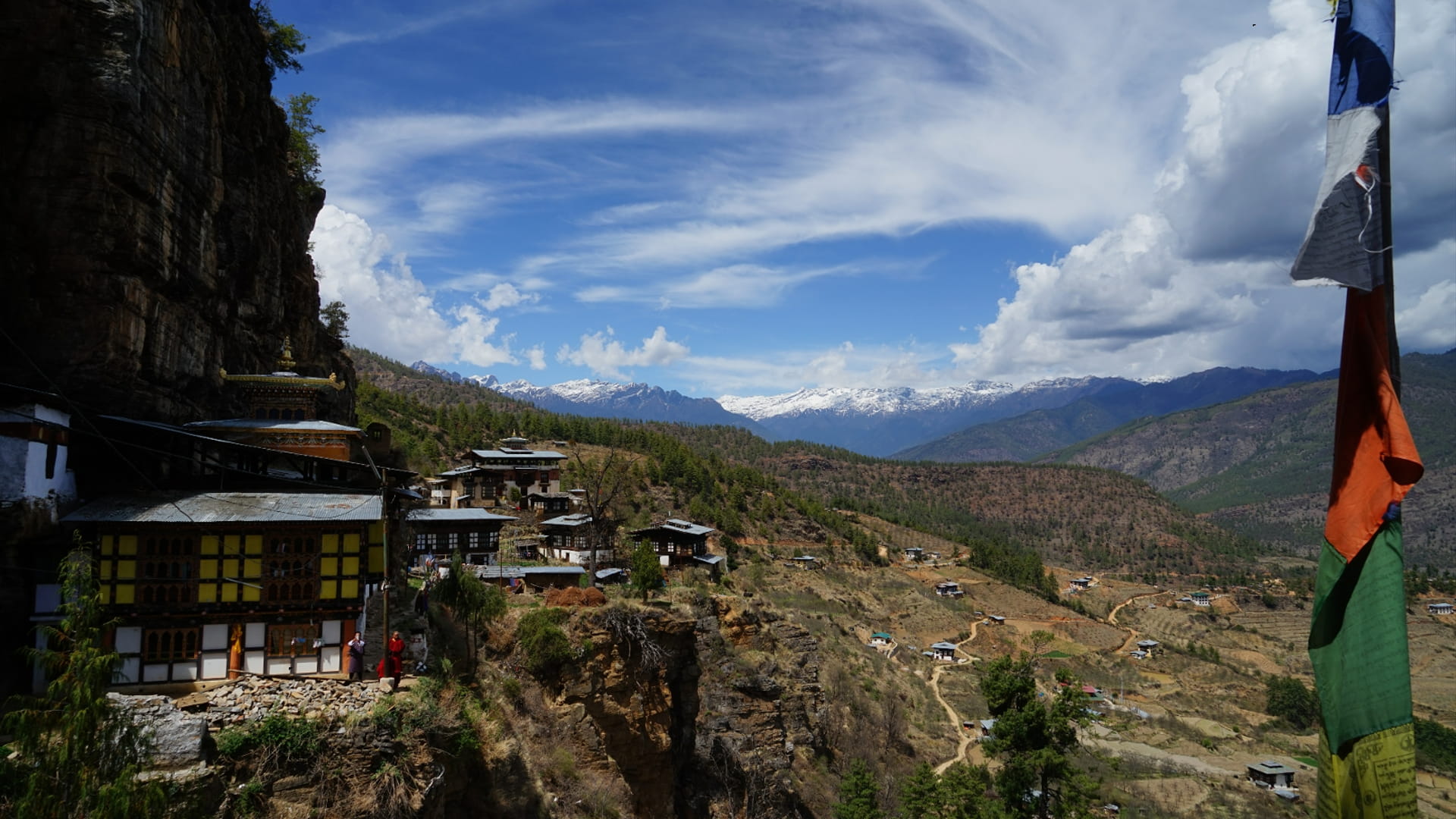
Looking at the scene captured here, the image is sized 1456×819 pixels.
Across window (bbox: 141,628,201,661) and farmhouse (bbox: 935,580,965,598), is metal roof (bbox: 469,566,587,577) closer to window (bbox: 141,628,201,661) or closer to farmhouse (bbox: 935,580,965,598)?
window (bbox: 141,628,201,661)

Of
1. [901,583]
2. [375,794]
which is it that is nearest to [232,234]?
[375,794]

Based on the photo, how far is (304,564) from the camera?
893 inches

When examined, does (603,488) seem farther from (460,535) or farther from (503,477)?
(460,535)

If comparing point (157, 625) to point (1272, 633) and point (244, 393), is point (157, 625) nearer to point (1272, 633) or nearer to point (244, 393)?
point (244, 393)

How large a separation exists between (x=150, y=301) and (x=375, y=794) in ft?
58.1

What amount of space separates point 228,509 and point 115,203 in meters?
10.1

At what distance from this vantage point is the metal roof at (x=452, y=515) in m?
54.5

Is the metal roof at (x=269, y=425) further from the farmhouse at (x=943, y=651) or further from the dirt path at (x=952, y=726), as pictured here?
the farmhouse at (x=943, y=651)

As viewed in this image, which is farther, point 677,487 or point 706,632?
point 677,487

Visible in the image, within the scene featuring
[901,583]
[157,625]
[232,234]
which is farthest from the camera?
[901,583]

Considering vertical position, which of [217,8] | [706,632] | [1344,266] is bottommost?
[706,632]

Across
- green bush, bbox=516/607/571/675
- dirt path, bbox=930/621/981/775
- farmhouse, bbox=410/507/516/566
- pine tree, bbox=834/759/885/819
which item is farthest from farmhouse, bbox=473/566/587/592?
dirt path, bbox=930/621/981/775

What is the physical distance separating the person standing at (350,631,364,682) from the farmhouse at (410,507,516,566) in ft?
113

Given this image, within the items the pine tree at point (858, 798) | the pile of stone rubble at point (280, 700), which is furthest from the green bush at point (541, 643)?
the pine tree at point (858, 798)
